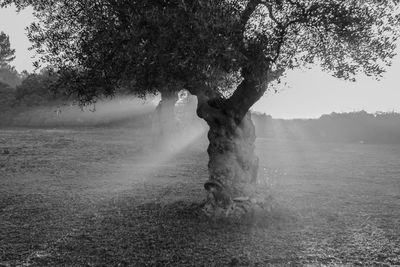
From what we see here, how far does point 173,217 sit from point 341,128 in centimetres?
4578

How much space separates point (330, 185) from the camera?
25344mm

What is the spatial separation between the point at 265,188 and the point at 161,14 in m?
9.86

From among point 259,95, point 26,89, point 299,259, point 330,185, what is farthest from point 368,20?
point 26,89

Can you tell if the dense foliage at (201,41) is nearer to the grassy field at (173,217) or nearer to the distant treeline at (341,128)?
the grassy field at (173,217)

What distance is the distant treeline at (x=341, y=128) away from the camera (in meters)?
53.5

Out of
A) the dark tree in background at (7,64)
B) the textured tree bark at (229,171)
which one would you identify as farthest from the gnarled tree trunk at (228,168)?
the dark tree in background at (7,64)

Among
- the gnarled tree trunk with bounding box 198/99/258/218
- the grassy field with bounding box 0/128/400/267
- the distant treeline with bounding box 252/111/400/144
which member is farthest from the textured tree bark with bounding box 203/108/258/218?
the distant treeline with bounding box 252/111/400/144

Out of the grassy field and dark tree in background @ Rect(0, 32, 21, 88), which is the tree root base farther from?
dark tree in background @ Rect(0, 32, 21, 88)

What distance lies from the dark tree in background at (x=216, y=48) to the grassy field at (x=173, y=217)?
2401 mm

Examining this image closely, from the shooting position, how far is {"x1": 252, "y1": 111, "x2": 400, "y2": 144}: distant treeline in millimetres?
53531

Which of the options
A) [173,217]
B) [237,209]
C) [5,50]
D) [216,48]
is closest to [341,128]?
[237,209]

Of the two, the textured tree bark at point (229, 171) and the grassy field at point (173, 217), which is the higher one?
the textured tree bark at point (229, 171)

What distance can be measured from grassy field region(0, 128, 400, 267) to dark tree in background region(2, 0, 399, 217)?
2401mm

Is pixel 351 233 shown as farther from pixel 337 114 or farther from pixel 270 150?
pixel 337 114
